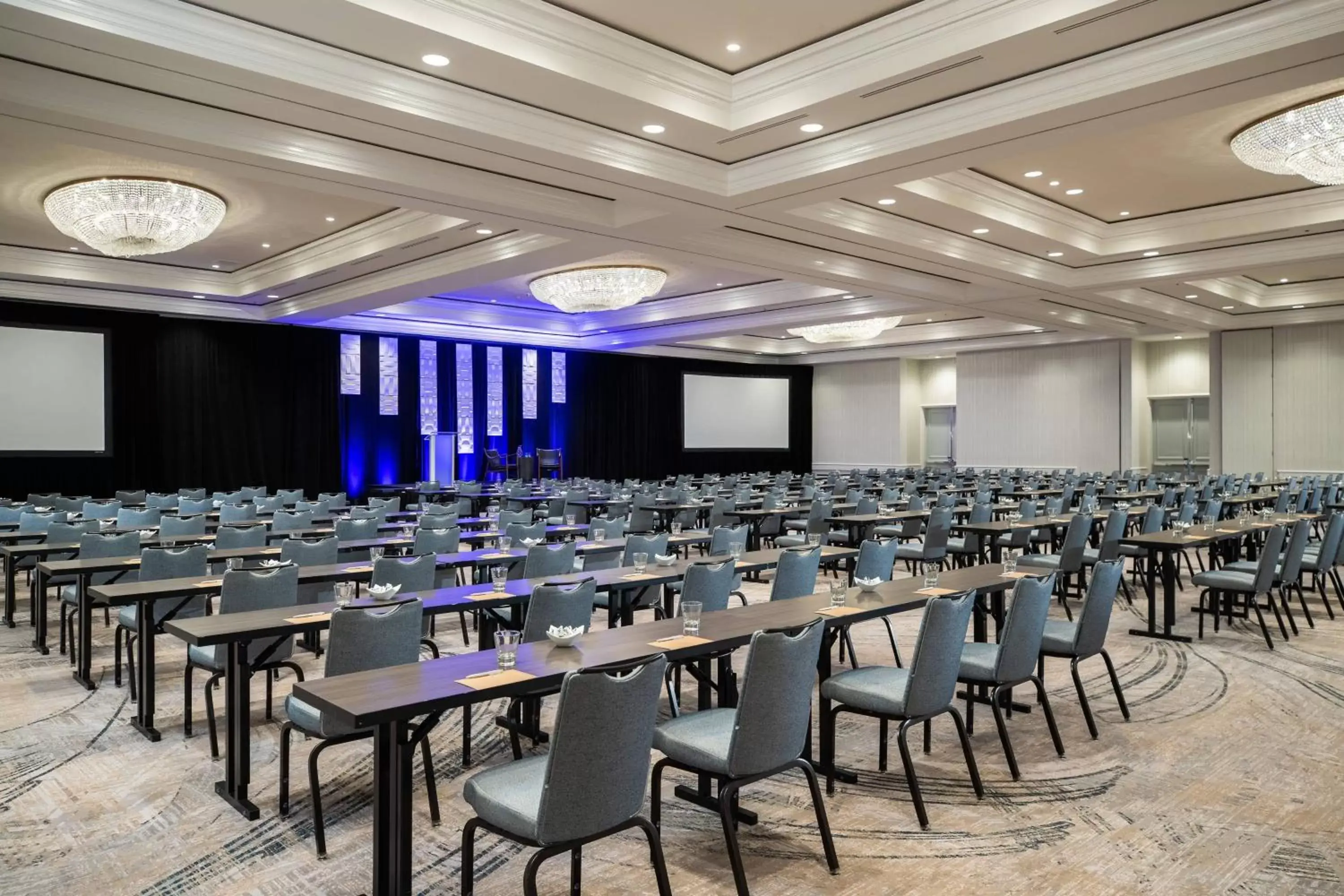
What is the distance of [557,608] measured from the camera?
4609 millimetres

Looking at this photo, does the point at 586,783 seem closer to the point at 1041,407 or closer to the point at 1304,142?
the point at 1304,142

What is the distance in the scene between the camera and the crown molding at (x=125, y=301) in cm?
1470

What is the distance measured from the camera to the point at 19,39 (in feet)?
18.0

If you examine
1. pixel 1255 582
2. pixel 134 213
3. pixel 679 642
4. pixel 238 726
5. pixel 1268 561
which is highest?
pixel 134 213

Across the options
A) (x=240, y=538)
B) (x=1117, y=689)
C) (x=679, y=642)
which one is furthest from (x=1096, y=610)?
(x=240, y=538)

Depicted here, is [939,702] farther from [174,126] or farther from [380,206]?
[380,206]

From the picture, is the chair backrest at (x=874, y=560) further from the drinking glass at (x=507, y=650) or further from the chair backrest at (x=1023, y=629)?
the drinking glass at (x=507, y=650)

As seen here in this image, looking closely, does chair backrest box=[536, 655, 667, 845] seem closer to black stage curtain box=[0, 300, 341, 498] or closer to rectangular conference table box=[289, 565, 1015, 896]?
rectangular conference table box=[289, 565, 1015, 896]

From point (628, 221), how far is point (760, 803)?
6.91m

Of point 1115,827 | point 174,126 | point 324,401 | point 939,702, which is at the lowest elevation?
point 1115,827

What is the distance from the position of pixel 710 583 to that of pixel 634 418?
19498mm

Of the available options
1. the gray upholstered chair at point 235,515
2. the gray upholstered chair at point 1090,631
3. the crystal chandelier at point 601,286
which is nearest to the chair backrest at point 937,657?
the gray upholstered chair at point 1090,631

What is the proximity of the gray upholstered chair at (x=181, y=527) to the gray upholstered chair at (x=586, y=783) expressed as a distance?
22.7ft

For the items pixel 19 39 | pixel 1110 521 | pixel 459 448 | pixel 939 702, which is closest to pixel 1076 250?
pixel 1110 521
